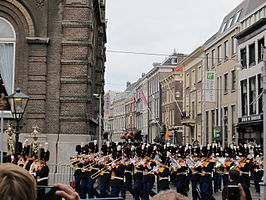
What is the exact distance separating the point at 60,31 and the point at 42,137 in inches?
184

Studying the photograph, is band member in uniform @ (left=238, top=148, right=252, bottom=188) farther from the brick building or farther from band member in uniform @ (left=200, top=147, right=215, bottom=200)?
the brick building

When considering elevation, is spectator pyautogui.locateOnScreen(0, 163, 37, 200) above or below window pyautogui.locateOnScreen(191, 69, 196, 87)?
below

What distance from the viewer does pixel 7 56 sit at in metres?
21.3

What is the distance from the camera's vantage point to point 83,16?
21500mm

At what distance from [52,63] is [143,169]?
7.20 metres

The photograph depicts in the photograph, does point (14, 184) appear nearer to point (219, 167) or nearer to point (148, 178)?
point (148, 178)

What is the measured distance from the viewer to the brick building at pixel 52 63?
826 inches

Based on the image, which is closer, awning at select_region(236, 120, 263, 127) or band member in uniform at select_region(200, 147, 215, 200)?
band member in uniform at select_region(200, 147, 215, 200)

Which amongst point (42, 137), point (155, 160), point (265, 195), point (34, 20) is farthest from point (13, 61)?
point (265, 195)

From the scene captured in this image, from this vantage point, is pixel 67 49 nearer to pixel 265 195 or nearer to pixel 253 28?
pixel 265 195

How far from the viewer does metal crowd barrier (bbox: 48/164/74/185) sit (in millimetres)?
20375

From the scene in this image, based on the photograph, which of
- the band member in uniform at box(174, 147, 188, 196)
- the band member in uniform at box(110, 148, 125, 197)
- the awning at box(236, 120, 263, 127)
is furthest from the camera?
the awning at box(236, 120, 263, 127)

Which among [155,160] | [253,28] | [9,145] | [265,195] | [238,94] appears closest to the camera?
[265,195]

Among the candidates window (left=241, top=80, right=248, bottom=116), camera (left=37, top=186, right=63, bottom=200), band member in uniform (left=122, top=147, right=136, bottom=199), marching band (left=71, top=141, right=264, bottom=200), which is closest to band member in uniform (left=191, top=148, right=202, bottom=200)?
marching band (left=71, top=141, right=264, bottom=200)
